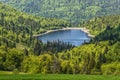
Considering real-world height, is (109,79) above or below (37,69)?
above

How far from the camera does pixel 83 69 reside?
416ft

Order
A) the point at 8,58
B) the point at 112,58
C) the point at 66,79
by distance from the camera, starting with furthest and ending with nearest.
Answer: the point at 112,58 < the point at 8,58 < the point at 66,79

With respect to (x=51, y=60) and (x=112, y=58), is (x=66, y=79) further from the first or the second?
(x=112, y=58)

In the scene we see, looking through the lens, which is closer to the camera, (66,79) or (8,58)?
(66,79)

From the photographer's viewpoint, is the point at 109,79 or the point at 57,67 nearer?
the point at 109,79

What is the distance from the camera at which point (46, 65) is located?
375 ft

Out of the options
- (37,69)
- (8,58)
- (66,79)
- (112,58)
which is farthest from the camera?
(112,58)

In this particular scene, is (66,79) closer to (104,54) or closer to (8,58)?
(8,58)

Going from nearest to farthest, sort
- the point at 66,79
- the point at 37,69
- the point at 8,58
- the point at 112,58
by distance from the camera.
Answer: the point at 66,79, the point at 37,69, the point at 8,58, the point at 112,58

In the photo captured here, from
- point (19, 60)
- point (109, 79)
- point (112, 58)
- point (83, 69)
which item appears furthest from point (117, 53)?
point (109, 79)

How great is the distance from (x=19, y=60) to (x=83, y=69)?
88.5 feet

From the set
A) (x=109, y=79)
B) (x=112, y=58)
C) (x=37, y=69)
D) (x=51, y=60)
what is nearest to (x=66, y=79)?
(x=109, y=79)

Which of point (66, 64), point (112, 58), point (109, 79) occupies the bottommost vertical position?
point (112, 58)

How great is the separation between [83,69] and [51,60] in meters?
15.0
